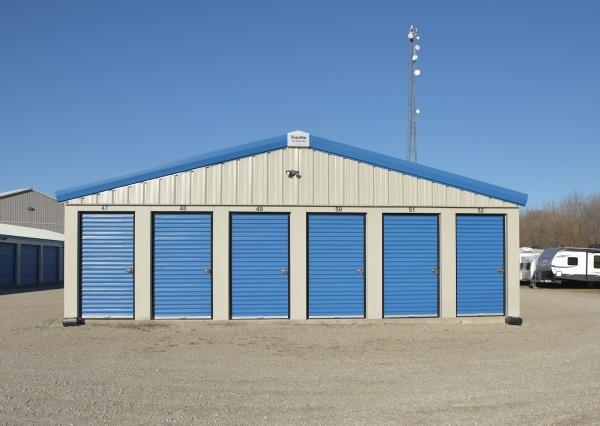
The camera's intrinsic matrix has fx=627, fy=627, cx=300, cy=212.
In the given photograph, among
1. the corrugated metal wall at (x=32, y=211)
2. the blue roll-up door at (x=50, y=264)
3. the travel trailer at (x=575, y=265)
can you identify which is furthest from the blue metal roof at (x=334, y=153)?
the corrugated metal wall at (x=32, y=211)

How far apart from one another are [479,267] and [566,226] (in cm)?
6774

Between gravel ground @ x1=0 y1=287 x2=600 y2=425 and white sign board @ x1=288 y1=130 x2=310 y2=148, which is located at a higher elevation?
white sign board @ x1=288 y1=130 x2=310 y2=148

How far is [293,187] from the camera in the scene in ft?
51.9

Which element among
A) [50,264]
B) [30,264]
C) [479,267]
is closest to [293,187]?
[479,267]

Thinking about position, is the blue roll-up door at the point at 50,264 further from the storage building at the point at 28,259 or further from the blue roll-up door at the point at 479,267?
the blue roll-up door at the point at 479,267

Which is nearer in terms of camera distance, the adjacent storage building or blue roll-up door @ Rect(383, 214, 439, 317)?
the adjacent storage building

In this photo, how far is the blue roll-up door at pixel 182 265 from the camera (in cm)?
1558

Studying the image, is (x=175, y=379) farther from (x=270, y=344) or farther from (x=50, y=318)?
(x=50, y=318)

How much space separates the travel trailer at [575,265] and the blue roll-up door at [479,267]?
18.7 meters

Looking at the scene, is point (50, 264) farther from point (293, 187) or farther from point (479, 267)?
point (479, 267)

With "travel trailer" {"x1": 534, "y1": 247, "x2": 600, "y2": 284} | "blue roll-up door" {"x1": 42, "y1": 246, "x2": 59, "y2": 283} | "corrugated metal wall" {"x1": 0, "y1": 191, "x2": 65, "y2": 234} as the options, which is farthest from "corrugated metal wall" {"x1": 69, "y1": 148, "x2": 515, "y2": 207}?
"corrugated metal wall" {"x1": 0, "y1": 191, "x2": 65, "y2": 234}

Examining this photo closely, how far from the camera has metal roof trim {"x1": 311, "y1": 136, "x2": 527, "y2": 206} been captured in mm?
15922

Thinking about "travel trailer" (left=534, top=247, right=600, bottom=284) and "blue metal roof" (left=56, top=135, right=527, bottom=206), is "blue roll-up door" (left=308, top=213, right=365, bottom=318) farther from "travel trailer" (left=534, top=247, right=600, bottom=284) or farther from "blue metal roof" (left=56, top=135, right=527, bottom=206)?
"travel trailer" (left=534, top=247, right=600, bottom=284)

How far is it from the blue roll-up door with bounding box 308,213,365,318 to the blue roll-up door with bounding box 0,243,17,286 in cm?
2264
